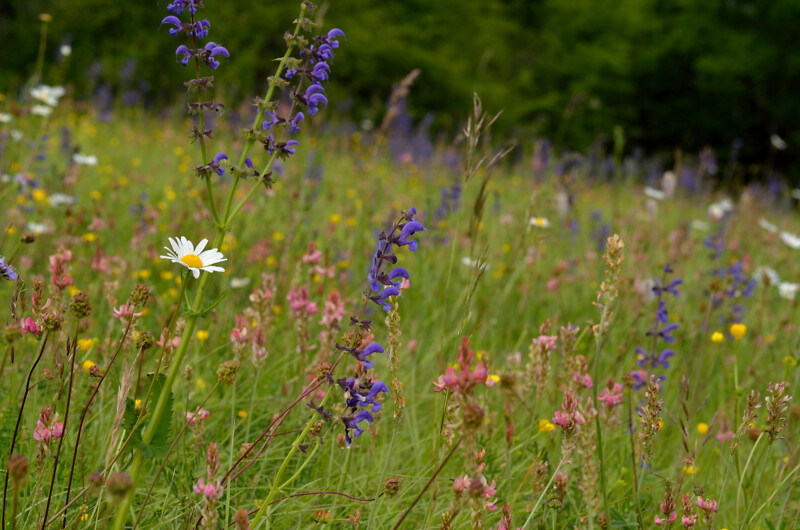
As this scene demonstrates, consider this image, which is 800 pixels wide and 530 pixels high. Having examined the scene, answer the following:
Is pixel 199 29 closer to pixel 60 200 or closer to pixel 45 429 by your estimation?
pixel 45 429

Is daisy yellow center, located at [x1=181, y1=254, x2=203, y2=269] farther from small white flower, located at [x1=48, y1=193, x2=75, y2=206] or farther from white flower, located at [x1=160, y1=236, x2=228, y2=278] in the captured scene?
small white flower, located at [x1=48, y1=193, x2=75, y2=206]

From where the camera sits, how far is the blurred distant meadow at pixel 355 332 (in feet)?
4.22

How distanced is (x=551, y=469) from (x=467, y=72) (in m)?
18.0

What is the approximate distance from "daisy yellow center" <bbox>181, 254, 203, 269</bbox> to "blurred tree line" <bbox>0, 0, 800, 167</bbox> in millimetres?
Answer: 12746

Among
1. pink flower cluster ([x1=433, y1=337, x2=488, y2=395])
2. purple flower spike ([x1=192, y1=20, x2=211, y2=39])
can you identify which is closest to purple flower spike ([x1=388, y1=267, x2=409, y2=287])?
pink flower cluster ([x1=433, y1=337, x2=488, y2=395])

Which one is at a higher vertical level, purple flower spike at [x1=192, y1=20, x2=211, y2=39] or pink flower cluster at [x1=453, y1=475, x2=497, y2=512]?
purple flower spike at [x1=192, y1=20, x2=211, y2=39]

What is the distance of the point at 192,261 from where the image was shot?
1353 millimetres

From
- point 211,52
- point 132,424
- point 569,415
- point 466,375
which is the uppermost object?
point 211,52

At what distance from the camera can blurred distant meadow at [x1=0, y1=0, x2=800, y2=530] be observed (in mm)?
1287

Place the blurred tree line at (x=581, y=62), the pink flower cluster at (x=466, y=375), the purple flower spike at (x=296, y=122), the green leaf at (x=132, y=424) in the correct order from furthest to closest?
the blurred tree line at (x=581, y=62) → the purple flower spike at (x=296, y=122) → the green leaf at (x=132, y=424) → the pink flower cluster at (x=466, y=375)

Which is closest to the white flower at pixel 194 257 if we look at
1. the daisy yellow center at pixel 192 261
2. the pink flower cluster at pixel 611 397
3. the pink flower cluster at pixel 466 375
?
the daisy yellow center at pixel 192 261

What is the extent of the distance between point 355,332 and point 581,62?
22951mm

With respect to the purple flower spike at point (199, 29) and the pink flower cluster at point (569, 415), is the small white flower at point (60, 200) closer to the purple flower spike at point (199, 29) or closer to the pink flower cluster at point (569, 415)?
the purple flower spike at point (199, 29)

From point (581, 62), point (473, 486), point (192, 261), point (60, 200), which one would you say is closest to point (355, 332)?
point (192, 261)
